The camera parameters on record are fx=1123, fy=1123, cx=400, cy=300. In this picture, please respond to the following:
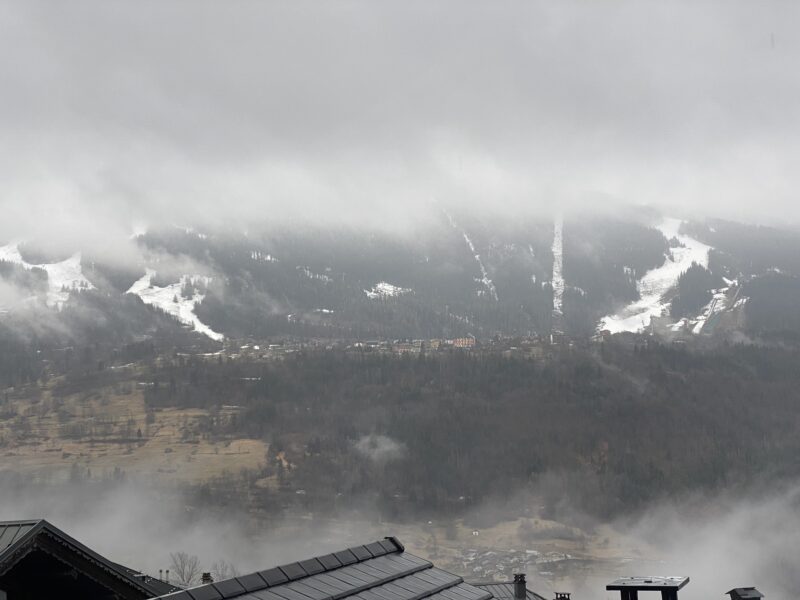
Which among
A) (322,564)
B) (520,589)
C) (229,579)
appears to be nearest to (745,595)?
(322,564)

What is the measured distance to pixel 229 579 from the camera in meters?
31.4

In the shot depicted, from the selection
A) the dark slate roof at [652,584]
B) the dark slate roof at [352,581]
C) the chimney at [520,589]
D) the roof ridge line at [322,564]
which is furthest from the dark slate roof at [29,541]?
the chimney at [520,589]

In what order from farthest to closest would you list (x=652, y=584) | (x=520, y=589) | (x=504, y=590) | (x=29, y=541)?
(x=504, y=590)
(x=520, y=589)
(x=652, y=584)
(x=29, y=541)

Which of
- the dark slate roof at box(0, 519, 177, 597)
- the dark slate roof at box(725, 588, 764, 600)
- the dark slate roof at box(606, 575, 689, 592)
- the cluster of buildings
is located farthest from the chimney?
the dark slate roof at box(0, 519, 177, 597)

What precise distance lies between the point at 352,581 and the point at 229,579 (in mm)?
5525

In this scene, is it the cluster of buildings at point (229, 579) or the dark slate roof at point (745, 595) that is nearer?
the cluster of buildings at point (229, 579)

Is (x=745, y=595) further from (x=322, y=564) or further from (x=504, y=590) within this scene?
(x=504, y=590)

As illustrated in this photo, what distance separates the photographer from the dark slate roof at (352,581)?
3177 cm

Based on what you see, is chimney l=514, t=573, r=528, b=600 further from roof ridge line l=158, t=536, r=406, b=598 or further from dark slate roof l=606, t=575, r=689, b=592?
roof ridge line l=158, t=536, r=406, b=598

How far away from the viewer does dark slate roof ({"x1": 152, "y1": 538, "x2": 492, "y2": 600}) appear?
104ft

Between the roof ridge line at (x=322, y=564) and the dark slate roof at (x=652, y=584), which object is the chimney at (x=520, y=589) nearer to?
the dark slate roof at (x=652, y=584)

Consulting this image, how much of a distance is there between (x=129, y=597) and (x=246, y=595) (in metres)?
3.44

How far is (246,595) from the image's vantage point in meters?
31.7

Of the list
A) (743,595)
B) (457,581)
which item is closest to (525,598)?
(743,595)
